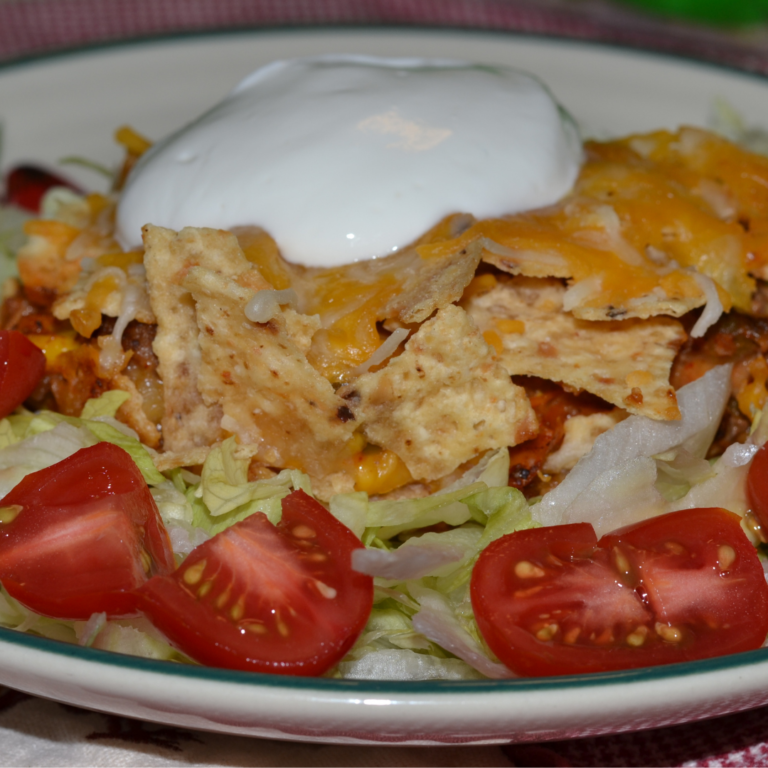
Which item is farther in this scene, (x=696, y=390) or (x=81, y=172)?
(x=81, y=172)

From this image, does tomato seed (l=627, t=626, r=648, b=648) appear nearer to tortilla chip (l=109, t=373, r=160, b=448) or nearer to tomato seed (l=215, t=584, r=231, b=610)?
tomato seed (l=215, t=584, r=231, b=610)

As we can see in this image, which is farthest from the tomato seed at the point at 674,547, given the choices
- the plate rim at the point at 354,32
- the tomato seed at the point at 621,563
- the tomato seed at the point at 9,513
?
the plate rim at the point at 354,32

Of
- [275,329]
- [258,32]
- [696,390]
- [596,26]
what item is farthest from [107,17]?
[696,390]

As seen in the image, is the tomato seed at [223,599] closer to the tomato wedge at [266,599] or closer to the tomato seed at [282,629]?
the tomato wedge at [266,599]

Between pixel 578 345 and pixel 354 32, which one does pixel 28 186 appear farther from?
pixel 578 345

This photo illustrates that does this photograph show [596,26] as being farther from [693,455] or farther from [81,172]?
[693,455]
